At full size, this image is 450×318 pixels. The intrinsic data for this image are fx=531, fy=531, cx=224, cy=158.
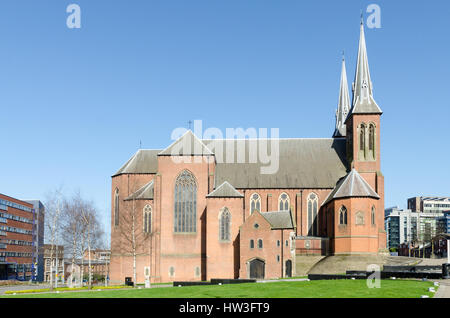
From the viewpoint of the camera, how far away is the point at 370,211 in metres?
62.9

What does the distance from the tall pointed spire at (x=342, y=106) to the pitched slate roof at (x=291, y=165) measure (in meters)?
6.56

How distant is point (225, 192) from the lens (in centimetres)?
6625

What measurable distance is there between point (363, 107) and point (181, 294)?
45852 millimetres

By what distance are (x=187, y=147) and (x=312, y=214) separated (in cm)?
1897

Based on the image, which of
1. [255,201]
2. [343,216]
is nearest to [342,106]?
[255,201]

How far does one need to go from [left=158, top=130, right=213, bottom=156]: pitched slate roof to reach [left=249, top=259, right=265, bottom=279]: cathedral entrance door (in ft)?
50.5

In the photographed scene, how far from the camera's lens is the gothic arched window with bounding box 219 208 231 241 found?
213ft

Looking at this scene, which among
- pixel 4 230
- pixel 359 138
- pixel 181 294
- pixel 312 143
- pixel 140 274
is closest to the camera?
pixel 181 294

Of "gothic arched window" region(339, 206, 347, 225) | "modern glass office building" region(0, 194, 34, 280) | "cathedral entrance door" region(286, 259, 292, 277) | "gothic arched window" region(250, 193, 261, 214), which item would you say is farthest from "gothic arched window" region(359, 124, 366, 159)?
"modern glass office building" region(0, 194, 34, 280)

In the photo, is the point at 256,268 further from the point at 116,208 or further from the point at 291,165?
the point at 116,208

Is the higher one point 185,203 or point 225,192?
point 225,192

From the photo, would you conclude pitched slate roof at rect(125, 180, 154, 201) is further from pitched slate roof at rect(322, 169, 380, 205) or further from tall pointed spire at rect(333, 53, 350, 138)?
tall pointed spire at rect(333, 53, 350, 138)

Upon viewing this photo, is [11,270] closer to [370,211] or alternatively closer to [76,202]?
[76,202]
